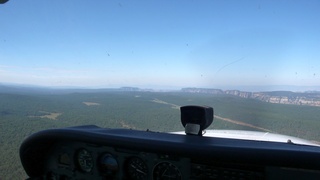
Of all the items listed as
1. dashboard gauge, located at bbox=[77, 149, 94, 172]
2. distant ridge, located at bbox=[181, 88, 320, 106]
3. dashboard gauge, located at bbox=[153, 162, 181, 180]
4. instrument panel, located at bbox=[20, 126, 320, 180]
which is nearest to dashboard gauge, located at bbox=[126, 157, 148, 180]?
instrument panel, located at bbox=[20, 126, 320, 180]

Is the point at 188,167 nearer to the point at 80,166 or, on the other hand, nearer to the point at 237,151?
the point at 237,151

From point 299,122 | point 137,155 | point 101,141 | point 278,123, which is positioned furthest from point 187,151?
point 299,122

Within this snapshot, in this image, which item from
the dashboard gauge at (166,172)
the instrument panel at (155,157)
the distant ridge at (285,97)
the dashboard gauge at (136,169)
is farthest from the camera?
the distant ridge at (285,97)

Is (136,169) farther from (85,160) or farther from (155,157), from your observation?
(85,160)

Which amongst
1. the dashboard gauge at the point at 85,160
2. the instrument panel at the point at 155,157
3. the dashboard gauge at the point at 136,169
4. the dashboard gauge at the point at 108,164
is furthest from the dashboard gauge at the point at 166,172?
the dashboard gauge at the point at 85,160

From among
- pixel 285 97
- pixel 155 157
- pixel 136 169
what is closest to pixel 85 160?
pixel 136 169

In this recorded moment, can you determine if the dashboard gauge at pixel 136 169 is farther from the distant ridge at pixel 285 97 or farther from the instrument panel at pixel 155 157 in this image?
the distant ridge at pixel 285 97

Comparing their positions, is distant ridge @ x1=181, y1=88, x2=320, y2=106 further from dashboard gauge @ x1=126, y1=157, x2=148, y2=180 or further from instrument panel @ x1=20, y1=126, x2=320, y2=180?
dashboard gauge @ x1=126, y1=157, x2=148, y2=180
